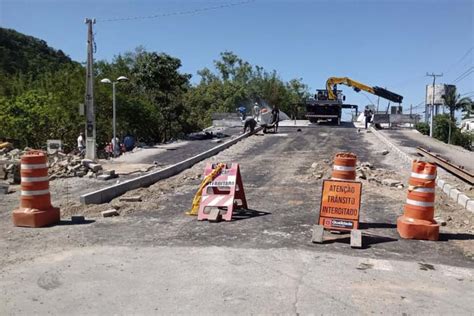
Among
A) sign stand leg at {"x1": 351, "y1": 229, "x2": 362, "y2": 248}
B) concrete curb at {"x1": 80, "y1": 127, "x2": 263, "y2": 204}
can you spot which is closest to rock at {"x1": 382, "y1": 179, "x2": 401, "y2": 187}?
sign stand leg at {"x1": 351, "y1": 229, "x2": 362, "y2": 248}

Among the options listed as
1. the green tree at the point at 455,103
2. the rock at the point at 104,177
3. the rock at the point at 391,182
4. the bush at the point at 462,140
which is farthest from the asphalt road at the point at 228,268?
the green tree at the point at 455,103

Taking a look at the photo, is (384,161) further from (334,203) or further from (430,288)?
(430,288)

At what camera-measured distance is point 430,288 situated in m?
5.42

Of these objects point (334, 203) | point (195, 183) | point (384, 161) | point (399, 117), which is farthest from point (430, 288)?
point (399, 117)

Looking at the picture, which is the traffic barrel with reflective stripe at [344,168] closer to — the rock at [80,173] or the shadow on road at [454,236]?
the shadow on road at [454,236]

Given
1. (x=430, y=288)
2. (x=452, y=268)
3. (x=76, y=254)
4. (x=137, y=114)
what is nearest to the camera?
(x=430, y=288)

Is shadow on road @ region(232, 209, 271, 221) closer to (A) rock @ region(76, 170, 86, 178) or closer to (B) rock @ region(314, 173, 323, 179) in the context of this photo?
(B) rock @ region(314, 173, 323, 179)

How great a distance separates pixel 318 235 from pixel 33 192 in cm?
467

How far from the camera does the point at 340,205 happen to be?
7836mm

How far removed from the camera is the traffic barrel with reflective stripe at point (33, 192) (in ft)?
26.7

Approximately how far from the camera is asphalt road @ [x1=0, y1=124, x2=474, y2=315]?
4910mm

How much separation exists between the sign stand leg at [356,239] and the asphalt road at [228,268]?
0.59 ft

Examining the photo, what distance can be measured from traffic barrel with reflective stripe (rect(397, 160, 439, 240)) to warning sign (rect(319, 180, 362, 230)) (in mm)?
Answer: 757

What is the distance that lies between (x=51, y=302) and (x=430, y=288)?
400cm
